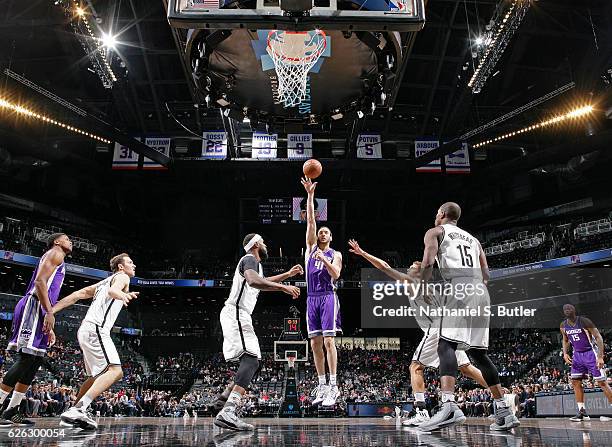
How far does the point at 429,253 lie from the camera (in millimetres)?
4523

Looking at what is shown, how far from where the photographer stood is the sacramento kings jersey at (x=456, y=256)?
4.62 m

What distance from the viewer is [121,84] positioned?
19531mm

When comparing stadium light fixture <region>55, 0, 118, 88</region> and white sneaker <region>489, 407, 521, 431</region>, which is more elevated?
stadium light fixture <region>55, 0, 118, 88</region>

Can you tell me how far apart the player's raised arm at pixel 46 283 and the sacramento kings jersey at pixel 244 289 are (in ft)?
6.59

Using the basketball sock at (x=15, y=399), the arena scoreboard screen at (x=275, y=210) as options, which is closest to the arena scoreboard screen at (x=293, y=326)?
the arena scoreboard screen at (x=275, y=210)

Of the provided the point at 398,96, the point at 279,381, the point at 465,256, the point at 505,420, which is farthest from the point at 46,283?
the point at 279,381

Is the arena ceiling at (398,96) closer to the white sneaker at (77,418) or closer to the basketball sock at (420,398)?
the white sneaker at (77,418)

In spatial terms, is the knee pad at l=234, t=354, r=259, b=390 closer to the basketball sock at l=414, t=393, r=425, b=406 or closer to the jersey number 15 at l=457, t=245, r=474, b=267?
the basketball sock at l=414, t=393, r=425, b=406

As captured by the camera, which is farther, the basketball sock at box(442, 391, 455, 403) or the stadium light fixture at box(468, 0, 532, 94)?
the stadium light fixture at box(468, 0, 532, 94)

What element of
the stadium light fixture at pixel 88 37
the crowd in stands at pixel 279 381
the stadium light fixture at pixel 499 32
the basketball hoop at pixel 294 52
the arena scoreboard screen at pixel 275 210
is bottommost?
the crowd in stands at pixel 279 381

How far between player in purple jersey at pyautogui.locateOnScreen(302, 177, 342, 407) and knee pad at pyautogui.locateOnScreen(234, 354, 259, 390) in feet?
4.27

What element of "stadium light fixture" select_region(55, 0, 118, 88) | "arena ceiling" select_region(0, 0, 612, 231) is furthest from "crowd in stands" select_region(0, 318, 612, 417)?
"stadium light fixture" select_region(55, 0, 118, 88)

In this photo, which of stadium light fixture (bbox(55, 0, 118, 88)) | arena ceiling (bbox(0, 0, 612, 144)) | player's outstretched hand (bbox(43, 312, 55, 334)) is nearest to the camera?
player's outstretched hand (bbox(43, 312, 55, 334))

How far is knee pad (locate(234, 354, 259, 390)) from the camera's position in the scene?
4.80 metres
